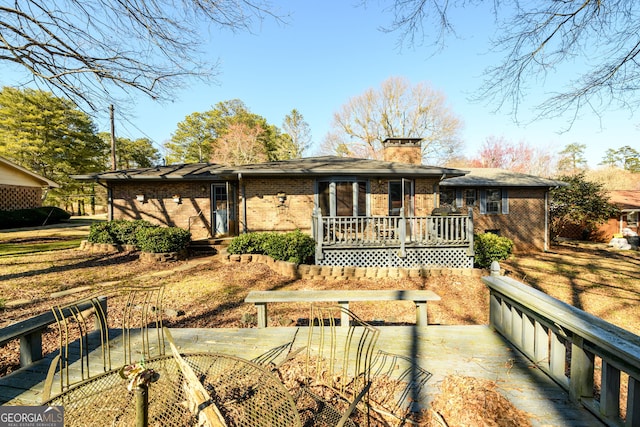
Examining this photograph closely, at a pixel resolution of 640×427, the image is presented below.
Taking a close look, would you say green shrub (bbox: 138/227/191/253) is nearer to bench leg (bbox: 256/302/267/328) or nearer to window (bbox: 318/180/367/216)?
window (bbox: 318/180/367/216)

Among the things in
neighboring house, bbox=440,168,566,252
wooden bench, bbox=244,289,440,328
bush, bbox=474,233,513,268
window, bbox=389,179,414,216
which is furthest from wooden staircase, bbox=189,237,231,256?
neighboring house, bbox=440,168,566,252

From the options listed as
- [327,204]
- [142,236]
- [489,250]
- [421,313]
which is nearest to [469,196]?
[489,250]

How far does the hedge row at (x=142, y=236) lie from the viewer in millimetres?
9469

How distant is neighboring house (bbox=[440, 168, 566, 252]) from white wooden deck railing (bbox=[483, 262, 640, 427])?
40.6 ft

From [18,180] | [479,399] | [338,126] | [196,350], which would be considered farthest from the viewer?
[338,126]

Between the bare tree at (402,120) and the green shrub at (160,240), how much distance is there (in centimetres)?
2120

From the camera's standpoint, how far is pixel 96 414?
1.86m

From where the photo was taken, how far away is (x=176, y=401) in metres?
2.03

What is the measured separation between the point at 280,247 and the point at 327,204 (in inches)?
119

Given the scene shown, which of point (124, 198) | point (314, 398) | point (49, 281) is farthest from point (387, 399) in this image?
point (124, 198)

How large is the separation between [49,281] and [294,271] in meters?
6.08

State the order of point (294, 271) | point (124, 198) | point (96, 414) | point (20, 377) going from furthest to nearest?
point (124, 198), point (294, 271), point (20, 377), point (96, 414)

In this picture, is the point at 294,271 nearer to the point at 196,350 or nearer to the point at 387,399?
the point at 196,350

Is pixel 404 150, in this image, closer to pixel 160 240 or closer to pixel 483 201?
pixel 483 201
